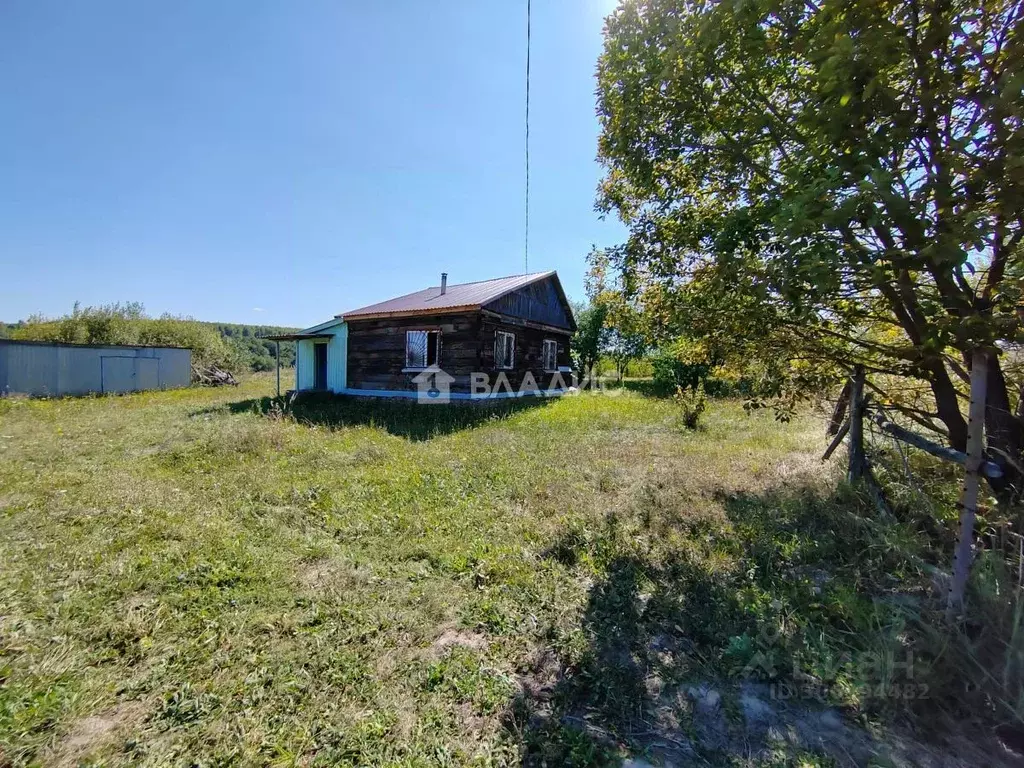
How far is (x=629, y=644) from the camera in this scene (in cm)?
A: 240

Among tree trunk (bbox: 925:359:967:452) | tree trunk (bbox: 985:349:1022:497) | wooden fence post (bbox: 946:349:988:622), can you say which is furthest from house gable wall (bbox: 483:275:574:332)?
wooden fence post (bbox: 946:349:988:622)

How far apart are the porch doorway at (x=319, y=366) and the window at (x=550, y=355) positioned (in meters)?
7.64

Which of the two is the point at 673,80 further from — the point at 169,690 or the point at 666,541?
the point at 169,690

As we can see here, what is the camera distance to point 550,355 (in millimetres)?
15383

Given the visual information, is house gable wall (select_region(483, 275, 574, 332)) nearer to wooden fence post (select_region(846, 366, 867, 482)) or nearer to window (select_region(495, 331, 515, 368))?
window (select_region(495, 331, 515, 368))

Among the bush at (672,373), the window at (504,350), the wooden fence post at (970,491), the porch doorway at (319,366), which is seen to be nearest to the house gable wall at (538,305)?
the window at (504,350)

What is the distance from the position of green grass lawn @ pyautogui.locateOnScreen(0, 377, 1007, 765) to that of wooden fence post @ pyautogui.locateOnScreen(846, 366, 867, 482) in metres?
0.36

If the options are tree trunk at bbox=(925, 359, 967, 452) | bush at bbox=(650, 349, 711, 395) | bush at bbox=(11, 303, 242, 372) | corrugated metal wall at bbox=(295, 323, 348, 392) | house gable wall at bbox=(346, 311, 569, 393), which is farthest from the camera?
bush at bbox=(11, 303, 242, 372)

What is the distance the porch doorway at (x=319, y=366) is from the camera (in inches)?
566

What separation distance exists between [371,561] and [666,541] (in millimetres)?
2505

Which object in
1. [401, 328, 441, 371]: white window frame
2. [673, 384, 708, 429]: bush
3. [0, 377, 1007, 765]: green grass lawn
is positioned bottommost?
[0, 377, 1007, 765]: green grass lawn

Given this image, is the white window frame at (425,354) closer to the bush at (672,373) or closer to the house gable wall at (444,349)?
the house gable wall at (444,349)

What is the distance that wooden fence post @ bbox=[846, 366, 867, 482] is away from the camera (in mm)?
3889

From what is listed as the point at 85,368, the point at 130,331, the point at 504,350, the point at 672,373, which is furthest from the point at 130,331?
the point at 672,373
